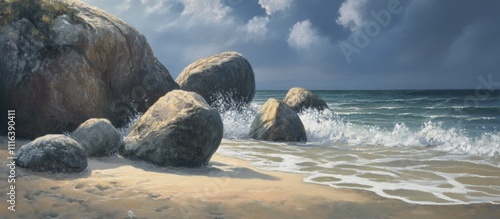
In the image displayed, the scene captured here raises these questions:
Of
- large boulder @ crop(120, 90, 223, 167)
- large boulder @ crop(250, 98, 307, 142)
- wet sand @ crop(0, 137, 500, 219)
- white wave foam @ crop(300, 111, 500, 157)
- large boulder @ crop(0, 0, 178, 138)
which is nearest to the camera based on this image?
wet sand @ crop(0, 137, 500, 219)

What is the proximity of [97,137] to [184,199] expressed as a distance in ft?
8.97

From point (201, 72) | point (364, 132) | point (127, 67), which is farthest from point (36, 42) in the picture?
point (364, 132)

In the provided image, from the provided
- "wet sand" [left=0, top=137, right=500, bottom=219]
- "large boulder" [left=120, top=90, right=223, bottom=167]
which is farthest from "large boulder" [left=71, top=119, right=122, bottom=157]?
"wet sand" [left=0, top=137, right=500, bottom=219]

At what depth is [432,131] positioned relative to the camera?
12.1 metres

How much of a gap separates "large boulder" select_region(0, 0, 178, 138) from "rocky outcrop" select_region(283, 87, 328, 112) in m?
7.77

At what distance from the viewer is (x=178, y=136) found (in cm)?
666

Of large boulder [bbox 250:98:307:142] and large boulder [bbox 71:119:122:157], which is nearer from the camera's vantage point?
large boulder [bbox 71:119:122:157]

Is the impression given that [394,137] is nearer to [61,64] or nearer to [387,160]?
[387,160]

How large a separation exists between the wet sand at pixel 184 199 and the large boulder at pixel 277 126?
213 inches

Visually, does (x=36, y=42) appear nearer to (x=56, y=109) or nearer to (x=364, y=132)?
(x=56, y=109)

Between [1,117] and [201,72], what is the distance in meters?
7.78

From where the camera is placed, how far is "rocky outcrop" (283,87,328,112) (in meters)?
16.7

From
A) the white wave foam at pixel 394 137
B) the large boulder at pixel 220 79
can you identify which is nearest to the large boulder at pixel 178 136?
the white wave foam at pixel 394 137

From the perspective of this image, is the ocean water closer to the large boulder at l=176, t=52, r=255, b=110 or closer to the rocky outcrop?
the large boulder at l=176, t=52, r=255, b=110
